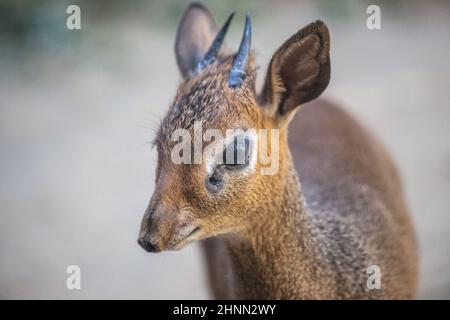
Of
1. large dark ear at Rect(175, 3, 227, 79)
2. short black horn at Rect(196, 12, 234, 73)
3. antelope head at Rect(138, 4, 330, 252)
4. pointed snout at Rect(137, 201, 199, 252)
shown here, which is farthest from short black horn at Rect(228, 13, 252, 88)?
pointed snout at Rect(137, 201, 199, 252)

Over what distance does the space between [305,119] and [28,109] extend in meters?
2.18

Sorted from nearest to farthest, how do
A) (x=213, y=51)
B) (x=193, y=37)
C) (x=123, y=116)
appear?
(x=213, y=51)
(x=193, y=37)
(x=123, y=116)

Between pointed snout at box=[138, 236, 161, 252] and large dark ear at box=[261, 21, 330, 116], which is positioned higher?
large dark ear at box=[261, 21, 330, 116]

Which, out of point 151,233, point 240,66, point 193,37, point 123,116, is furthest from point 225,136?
point 123,116

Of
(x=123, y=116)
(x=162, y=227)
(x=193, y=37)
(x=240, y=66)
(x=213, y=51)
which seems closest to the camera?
(x=162, y=227)

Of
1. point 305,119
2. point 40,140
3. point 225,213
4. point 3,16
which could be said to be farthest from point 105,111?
point 225,213

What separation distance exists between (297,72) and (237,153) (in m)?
0.29

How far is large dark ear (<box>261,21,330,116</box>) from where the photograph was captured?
1.89 metres

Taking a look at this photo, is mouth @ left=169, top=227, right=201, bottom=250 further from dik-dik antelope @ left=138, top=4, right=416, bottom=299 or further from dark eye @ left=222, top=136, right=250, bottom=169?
dark eye @ left=222, top=136, right=250, bottom=169

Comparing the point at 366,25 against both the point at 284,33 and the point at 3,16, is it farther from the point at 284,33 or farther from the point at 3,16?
the point at 3,16

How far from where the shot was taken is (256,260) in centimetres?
208

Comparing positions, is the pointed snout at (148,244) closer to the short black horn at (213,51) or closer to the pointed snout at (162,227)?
the pointed snout at (162,227)

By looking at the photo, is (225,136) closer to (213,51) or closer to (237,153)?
(237,153)

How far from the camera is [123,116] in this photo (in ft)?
14.6
